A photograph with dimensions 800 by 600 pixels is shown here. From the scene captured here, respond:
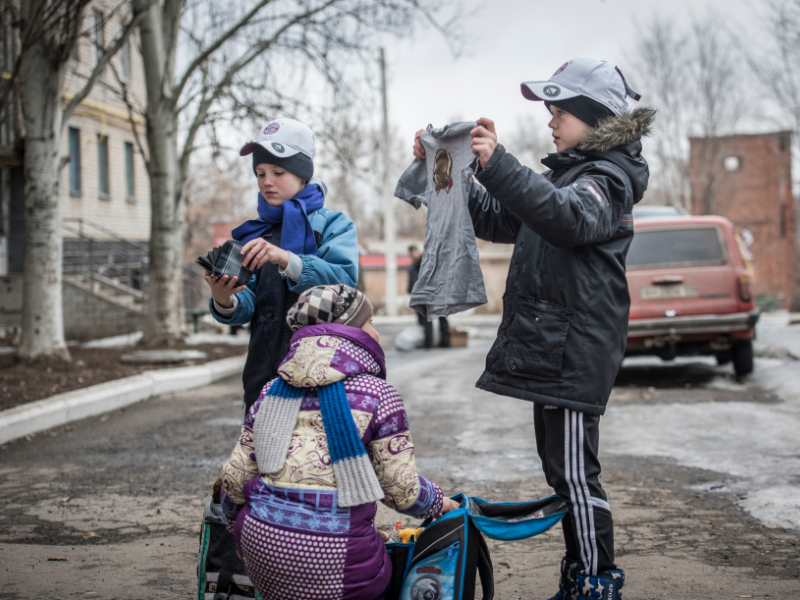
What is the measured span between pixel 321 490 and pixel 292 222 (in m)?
1.05

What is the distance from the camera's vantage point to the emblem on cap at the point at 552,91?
2.56 metres

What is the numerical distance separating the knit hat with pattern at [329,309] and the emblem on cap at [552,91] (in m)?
0.97

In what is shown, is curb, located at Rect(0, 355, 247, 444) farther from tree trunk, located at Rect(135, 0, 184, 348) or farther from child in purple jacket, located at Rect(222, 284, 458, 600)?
child in purple jacket, located at Rect(222, 284, 458, 600)

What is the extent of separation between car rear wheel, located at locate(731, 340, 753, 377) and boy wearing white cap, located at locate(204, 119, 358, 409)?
729 cm

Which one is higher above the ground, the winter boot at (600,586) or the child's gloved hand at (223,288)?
the child's gloved hand at (223,288)

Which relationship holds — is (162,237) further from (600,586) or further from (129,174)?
(129,174)

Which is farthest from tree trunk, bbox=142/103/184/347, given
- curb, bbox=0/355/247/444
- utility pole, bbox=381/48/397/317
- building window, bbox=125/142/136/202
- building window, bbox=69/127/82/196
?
building window, bbox=125/142/136/202

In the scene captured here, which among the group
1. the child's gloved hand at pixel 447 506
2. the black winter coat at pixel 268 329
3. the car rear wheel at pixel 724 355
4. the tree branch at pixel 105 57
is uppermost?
the tree branch at pixel 105 57

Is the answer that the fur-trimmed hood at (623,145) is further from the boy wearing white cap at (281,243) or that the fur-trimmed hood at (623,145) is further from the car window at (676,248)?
the car window at (676,248)

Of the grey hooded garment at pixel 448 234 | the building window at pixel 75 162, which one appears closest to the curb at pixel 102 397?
the grey hooded garment at pixel 448 234

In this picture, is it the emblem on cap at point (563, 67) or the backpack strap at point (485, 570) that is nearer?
the backpack strap at point (485, 570)

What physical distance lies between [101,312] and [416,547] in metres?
16.1

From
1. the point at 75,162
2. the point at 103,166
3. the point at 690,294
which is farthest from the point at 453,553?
the point at 103,166

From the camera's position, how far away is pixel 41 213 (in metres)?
8.94
